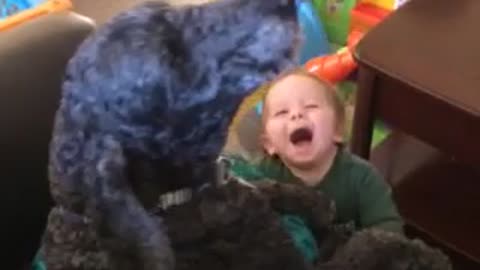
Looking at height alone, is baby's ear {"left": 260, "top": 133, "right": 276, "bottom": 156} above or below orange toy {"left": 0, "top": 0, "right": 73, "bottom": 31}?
below

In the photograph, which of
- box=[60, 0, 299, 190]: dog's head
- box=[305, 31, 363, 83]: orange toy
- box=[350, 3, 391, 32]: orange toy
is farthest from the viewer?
box=[350, 3, 391, 32]: orange toy

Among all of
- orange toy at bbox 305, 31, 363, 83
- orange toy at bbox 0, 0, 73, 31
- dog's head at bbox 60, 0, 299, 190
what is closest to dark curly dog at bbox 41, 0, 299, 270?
dog's head at bbox 60, 0, 299, 190

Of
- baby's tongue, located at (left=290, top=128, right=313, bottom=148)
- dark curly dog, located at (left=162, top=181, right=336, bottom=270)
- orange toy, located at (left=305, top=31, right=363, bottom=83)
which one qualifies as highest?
dark curly dog, located at (left=162, top=181, right=336, bottom=270)

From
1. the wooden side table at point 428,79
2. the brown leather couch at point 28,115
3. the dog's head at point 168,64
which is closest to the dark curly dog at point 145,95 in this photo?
the dog's head at point 168,64

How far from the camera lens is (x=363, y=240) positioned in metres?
0.98

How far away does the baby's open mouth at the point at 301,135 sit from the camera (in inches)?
44.9

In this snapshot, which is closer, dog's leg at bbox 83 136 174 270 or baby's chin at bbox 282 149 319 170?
dog's leg at bbox 83 136 174 270

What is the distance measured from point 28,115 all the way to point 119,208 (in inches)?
8.9

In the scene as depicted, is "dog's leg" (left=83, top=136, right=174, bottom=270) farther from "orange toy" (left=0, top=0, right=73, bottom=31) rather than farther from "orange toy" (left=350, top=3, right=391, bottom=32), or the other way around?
"orange toy" (left=350, top=3, right=391, bottom=32)

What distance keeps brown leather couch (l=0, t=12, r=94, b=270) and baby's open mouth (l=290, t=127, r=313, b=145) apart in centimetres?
29

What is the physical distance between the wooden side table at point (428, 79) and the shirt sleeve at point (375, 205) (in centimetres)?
12

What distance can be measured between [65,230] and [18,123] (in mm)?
174

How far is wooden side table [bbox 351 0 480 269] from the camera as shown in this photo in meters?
1.19

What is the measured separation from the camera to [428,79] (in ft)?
3.91
